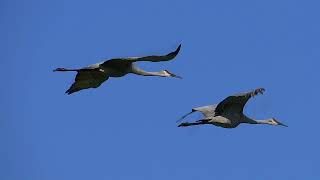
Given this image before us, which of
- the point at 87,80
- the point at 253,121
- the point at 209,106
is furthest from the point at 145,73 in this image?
the point at 253,121

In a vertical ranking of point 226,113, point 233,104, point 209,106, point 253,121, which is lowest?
point 253,121

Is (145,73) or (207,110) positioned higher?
(145,73)

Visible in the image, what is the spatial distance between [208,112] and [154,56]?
396 cm

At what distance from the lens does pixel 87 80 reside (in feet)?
147

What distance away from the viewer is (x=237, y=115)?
43.2m

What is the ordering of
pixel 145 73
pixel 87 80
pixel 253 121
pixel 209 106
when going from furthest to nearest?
pixel 145 73, pixel 87 80, pixel 253 121, pixel 209 106

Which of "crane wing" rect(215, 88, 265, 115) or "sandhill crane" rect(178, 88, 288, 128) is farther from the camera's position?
"sandhill crane" rect(178, 88, 288, 128)

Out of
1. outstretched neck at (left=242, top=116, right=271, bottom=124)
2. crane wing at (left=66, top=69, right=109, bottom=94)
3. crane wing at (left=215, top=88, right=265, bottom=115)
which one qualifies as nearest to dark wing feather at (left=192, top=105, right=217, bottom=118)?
crane wing at (left=215, top=88, right=265, bottom=115)

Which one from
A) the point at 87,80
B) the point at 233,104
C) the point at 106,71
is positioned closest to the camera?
the point at 233,104

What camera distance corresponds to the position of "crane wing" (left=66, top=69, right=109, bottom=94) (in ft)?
146

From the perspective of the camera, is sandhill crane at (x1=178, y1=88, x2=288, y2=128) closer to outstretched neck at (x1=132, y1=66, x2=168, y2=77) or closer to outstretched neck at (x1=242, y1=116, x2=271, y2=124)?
outstretched neck at (x1=242, y1=116, x2=271, y2=124)

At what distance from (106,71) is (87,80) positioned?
1735 millimetres

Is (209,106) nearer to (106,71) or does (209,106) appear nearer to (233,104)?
(233,104)

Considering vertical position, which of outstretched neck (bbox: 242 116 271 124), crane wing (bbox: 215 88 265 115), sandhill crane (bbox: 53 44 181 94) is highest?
sandhill crane (bbox: 53 44 181 94)
